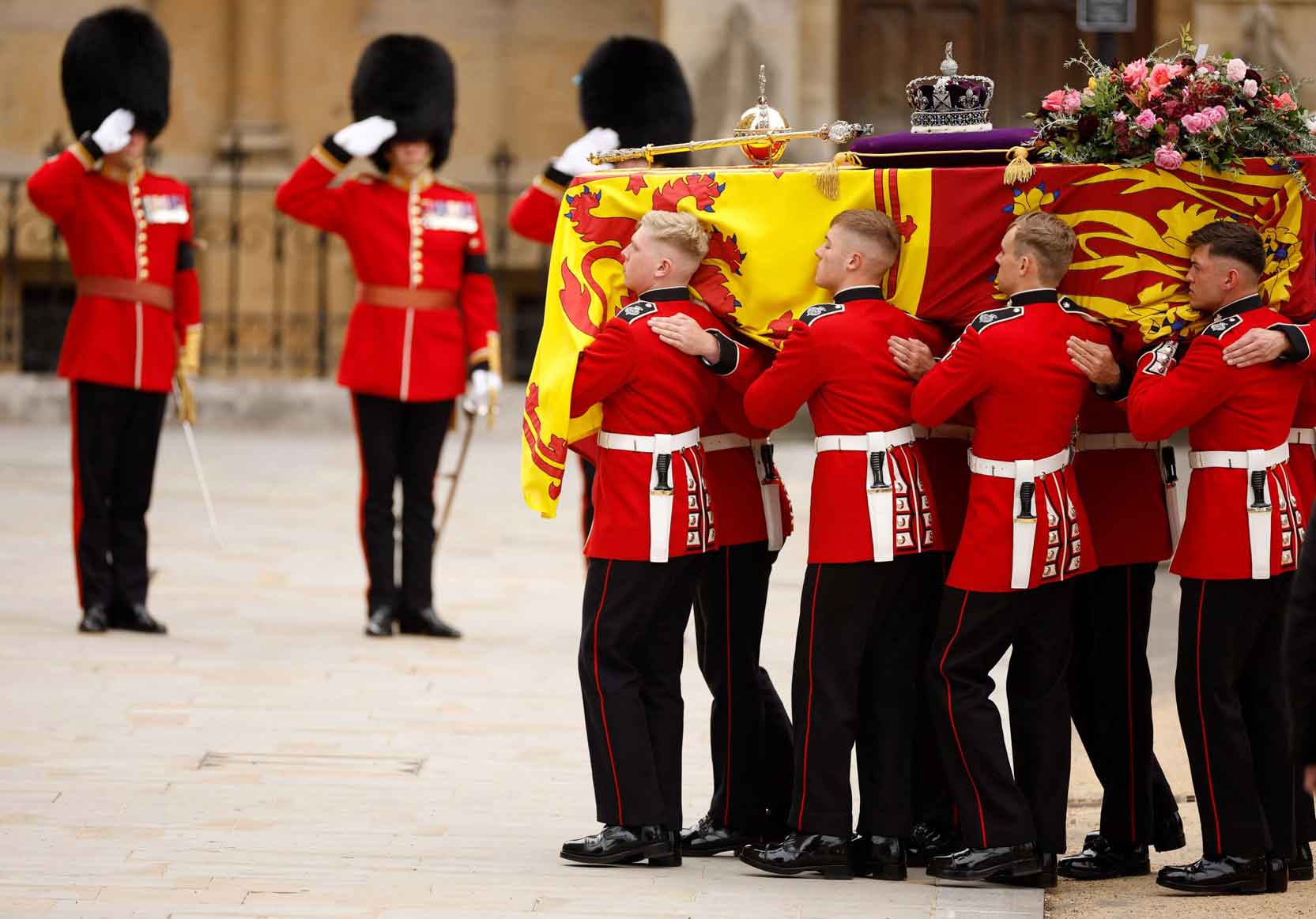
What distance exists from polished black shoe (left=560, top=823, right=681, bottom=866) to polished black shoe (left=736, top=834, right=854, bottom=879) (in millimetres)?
231

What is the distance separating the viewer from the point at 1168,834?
5.08 meters

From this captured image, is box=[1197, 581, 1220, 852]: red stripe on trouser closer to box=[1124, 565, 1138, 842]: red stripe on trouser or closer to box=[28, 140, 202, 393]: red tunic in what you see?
box=[1124, 565, 1138, 842]: red stripe on trouser

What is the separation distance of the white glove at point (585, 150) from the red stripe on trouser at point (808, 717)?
9.73ft

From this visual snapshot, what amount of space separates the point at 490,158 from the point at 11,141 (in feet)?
10.9

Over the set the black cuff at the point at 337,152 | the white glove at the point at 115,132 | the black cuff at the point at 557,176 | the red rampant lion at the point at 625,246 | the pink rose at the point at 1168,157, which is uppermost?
the white glove at the point at 115,132

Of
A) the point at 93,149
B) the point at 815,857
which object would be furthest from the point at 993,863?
the point at 93,149

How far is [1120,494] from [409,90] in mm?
3903

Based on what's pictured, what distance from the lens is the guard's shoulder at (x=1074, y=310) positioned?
482 cm

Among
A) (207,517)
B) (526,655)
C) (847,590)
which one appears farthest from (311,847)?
(207,517)

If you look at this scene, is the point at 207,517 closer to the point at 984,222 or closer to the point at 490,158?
the point at 490,158

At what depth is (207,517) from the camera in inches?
416

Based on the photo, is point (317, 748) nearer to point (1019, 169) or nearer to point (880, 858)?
point (880, 858)

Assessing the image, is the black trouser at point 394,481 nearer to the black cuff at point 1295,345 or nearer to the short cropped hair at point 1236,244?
the short cropped hair at point 1236,244

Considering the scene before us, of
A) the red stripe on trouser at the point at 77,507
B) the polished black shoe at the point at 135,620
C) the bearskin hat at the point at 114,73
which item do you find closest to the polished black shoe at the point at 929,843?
the polished black shoe at the point at 135,620
